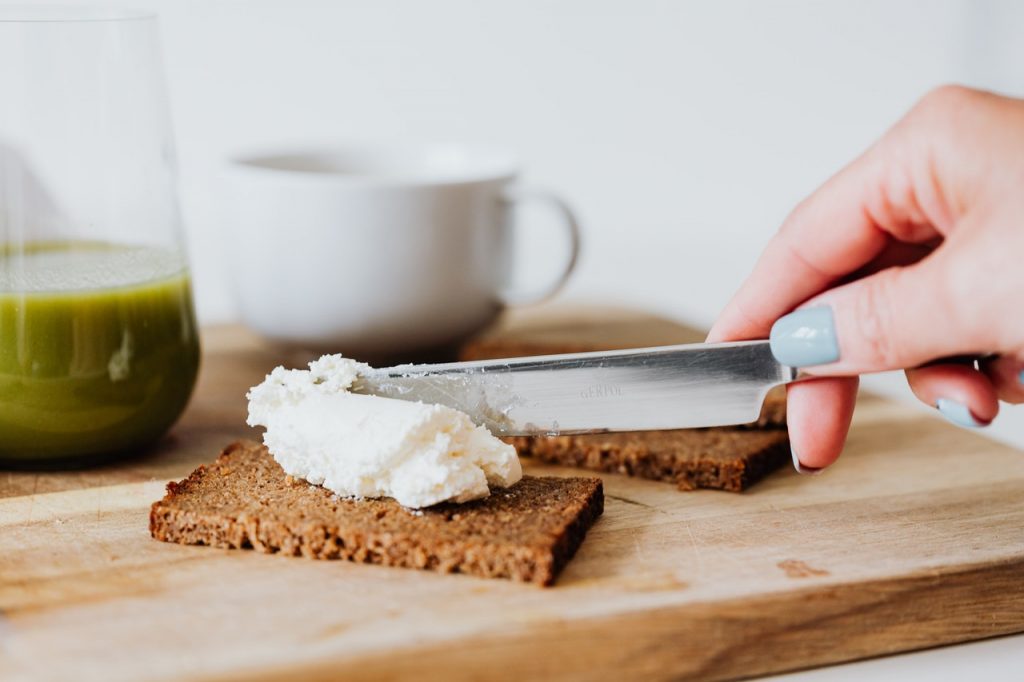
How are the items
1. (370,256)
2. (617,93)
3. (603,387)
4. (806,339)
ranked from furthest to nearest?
(617,93) < (370,256) < (603,387) < (806,339)

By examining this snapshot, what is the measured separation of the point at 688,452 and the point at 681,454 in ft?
0.06

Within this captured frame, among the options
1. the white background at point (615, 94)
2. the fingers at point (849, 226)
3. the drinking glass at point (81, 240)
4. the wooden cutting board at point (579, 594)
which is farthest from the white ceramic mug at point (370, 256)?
the white background at point (615, 94)

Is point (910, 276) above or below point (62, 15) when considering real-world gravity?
below

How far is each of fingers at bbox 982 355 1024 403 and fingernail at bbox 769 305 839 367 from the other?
0.23 m

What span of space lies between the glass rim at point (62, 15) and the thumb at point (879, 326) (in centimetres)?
103

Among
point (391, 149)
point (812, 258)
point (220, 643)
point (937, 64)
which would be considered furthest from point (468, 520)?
point (937, 64)

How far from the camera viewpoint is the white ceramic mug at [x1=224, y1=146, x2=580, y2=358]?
191cm

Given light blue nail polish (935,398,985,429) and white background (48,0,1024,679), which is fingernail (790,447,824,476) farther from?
white background (48,0,1024,679)

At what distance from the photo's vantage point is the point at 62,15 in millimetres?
1497

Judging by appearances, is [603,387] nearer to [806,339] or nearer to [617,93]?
[806,339]

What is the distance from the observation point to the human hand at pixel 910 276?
1086mm

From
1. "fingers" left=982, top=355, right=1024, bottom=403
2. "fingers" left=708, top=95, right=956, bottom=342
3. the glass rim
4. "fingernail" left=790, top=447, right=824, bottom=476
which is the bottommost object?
"fingernail" left=790, top=447, right=824, bottom=476

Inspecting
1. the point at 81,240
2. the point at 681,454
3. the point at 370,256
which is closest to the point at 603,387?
the point at 681,454

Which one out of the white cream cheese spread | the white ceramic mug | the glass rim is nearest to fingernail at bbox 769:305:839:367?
the white cream cheese spread
